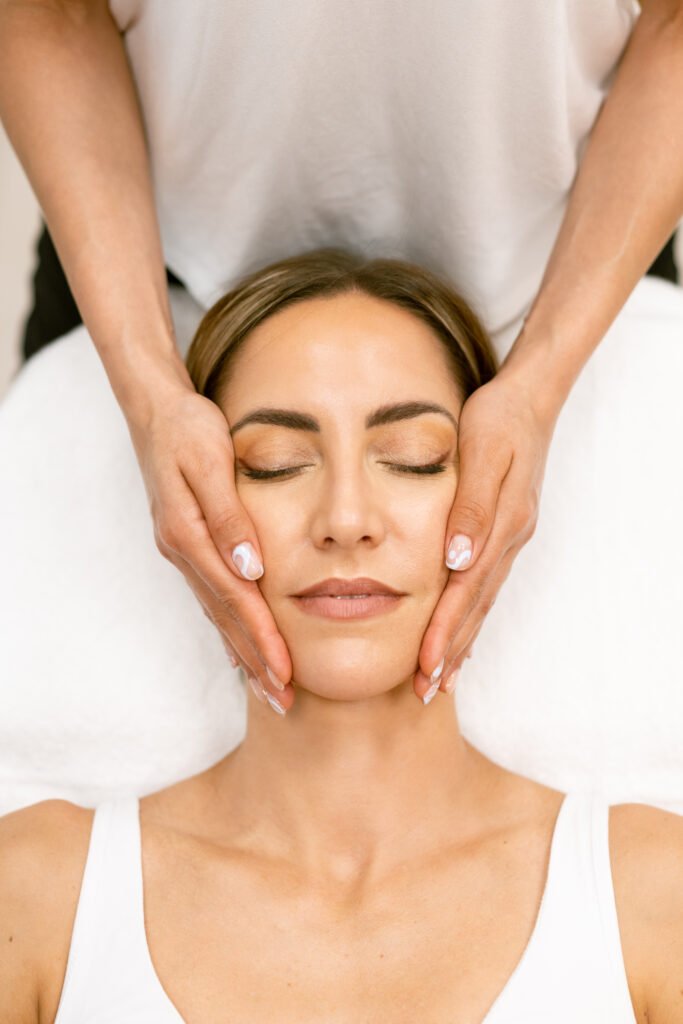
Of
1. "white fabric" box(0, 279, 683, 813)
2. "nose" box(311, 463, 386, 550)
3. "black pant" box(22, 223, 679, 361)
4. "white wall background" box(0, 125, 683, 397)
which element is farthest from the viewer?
"white wall background" box(0, 125, 683, 397)

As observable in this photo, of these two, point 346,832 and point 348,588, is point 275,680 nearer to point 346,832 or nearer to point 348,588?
point 348,588

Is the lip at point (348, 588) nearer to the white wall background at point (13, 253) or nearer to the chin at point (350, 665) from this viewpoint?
the chin at point (350, 665)

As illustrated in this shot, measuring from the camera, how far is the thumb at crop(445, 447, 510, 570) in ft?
4.86

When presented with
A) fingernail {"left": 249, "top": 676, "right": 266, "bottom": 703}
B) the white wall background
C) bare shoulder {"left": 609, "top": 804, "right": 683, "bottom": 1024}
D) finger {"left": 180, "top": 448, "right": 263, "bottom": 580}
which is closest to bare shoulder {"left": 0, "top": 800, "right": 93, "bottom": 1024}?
fingernail {"left": 249, "top": 676, "right": 266, "bottom": 703}

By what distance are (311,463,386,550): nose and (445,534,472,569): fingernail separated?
0.08 m

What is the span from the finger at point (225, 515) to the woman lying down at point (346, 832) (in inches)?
1.4

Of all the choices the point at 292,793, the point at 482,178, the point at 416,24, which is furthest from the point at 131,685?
the point at 416,24

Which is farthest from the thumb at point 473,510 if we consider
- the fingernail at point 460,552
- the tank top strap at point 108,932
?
the tank top strap at point 108,932

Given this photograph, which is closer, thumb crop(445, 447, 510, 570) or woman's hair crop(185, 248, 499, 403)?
thumb crop(445, 447, 510, 570)

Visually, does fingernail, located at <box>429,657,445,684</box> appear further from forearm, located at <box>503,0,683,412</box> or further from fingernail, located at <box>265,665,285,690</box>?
forearm, located at <box>503,0,683,412</box>

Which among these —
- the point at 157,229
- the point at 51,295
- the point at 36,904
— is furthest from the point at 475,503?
the point at 51,295

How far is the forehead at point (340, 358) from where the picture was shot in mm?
1566

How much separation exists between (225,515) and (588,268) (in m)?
0.62

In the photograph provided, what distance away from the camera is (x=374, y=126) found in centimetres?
175
